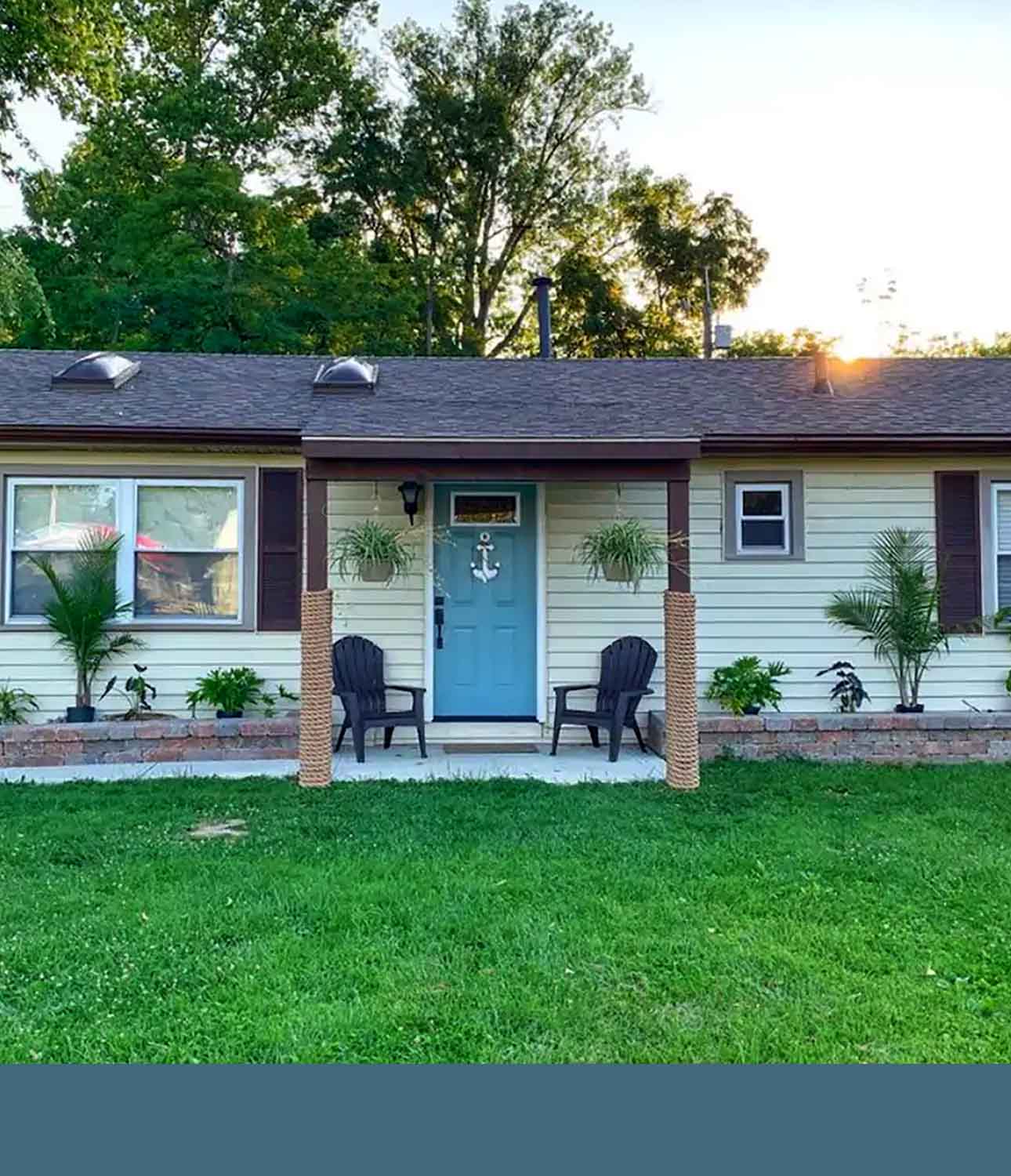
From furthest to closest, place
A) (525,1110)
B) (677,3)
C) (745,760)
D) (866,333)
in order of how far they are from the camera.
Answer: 1. (866,333)
2. (677,3)
3. (745,760)
4. (525,1110)

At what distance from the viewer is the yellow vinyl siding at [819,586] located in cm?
711

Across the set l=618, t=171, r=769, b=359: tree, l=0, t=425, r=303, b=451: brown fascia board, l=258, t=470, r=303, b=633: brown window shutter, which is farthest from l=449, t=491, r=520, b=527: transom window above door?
l=618, t=171, r=769, b=359: tree

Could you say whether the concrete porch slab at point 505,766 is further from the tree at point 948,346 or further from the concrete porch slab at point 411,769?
the tree at point 948,346

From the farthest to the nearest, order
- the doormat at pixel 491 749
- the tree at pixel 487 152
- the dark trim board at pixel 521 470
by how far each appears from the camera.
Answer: the tree at pixel 487 152 → the doormat at pixel 491 749 → the dark trim board at pixel 521 470

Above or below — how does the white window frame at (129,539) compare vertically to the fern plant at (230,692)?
above

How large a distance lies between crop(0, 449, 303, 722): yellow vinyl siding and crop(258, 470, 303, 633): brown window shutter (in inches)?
4.1

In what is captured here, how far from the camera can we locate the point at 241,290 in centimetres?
1491

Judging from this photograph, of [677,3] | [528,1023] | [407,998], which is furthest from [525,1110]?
[677,3]

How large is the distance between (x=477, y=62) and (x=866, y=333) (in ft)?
39.4

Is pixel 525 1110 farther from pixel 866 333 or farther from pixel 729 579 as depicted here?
pixel 866 333

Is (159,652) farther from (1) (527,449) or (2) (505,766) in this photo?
(1) (527,449)

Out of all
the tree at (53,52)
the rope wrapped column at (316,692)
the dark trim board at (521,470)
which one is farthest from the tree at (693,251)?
the rope wrapped column at (316,692)

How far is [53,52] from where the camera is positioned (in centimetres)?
1069

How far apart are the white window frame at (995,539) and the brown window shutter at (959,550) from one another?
118 mm
